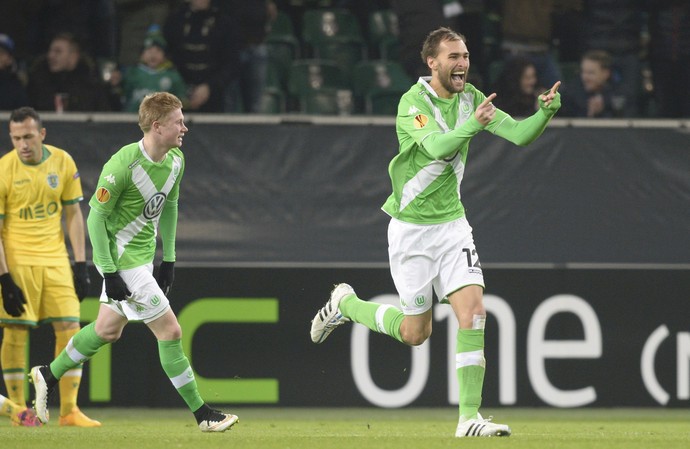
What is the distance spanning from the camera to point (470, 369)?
703 centimetres

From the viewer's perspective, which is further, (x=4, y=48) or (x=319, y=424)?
(x=4, y=48)

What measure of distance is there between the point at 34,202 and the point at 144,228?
5.31 ft

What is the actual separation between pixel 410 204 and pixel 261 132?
11.5ft

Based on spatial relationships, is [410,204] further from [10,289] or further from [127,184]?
[10,289]

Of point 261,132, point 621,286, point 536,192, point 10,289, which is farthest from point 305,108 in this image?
point 10,289

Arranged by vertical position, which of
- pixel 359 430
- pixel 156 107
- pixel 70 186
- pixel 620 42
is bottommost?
pixel 359 430

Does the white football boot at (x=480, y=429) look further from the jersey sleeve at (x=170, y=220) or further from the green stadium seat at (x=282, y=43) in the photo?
the green stadium seat at (x=282, y=43)

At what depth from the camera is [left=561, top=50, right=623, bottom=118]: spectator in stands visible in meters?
11.6

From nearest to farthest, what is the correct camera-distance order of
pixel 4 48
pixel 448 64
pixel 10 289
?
1. pixel 448 64
2. pixel 10 289
3. pixel 4 48

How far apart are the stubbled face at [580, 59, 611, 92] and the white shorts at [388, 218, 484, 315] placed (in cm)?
466

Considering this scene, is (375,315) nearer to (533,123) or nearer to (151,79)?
(533,123)

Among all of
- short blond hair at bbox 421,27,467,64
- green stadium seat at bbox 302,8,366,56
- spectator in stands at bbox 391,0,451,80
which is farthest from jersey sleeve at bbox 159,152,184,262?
green stadium seat at bbox 302,8,366,56

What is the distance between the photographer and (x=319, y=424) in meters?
9.23

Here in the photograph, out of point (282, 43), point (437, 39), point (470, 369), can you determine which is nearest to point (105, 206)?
point (437, 39)
